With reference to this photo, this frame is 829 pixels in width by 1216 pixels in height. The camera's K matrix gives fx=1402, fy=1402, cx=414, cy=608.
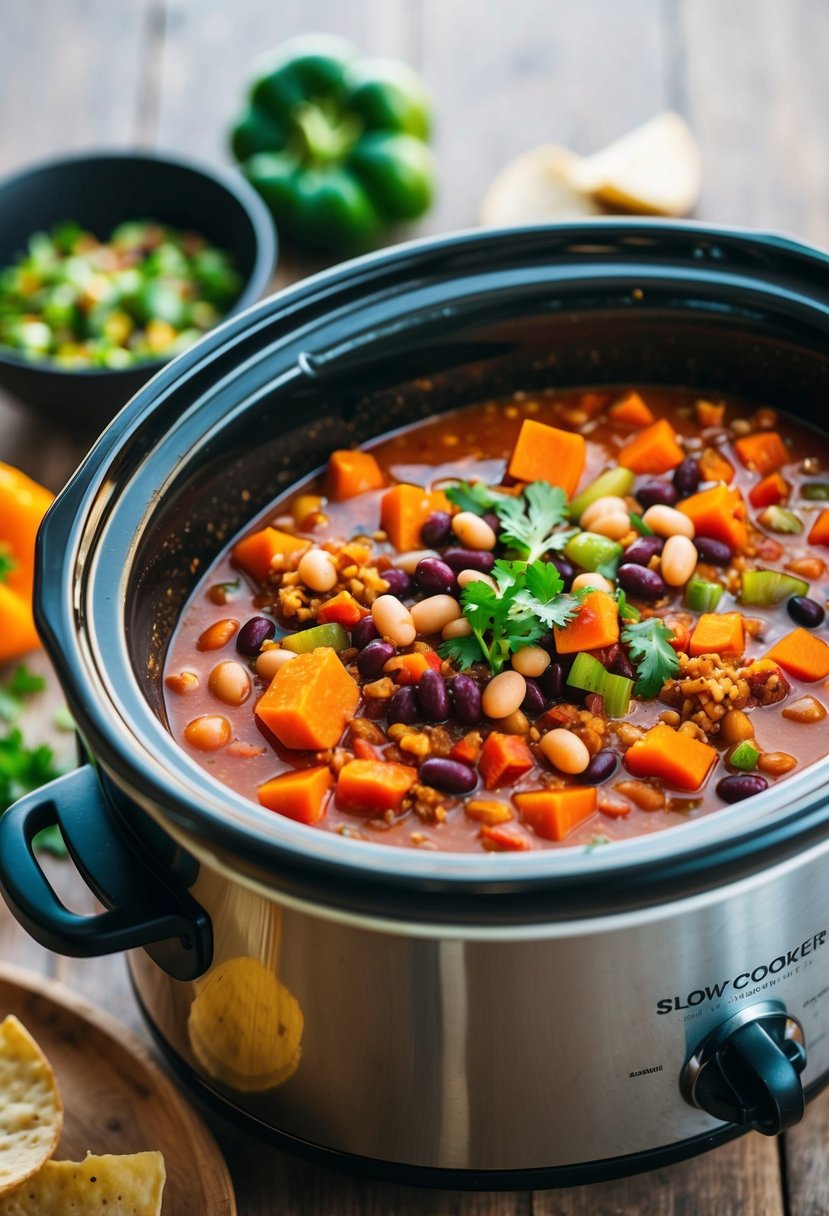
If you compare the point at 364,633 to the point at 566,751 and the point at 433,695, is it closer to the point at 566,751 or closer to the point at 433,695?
the point at 433,695

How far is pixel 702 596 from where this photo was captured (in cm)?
245

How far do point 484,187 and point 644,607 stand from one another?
216cm

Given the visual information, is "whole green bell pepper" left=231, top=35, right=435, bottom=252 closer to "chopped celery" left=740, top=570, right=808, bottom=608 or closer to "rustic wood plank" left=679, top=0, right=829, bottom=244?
"rustic wood plank" left=679, top=0, right=829, bottom=244

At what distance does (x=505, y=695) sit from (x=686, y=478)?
2.30 ft

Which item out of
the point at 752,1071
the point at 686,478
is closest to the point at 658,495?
the point at 686,478

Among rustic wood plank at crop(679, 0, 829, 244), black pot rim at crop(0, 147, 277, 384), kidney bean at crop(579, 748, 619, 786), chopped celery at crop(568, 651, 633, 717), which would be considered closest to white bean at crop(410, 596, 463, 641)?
chopped celery at crop(568, 651, 633, 717)

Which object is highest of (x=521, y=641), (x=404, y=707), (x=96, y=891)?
(x=521, y=641)

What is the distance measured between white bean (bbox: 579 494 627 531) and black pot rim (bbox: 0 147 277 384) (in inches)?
48.3

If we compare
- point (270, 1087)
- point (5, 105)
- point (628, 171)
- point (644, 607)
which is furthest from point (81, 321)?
point (270, 1087)

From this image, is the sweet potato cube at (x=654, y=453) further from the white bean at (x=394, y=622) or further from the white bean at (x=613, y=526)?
the white bean at (x=394, y=622)

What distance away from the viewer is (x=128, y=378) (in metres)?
3.32

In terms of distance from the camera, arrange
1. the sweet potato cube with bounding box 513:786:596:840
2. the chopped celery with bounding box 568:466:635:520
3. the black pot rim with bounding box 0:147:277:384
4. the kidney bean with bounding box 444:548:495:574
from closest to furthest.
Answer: the sweet potato cube with bounding box 513:786:596:840, the kidney bean with bounding box 444:548:495:574, the chopped celery with bounding box 568:466:635:520, the black pot rim with bounding box 0:147:277:384

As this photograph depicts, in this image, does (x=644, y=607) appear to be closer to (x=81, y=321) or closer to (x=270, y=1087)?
(x=270, y=1087)

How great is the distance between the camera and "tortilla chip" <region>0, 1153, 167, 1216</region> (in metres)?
2.11
